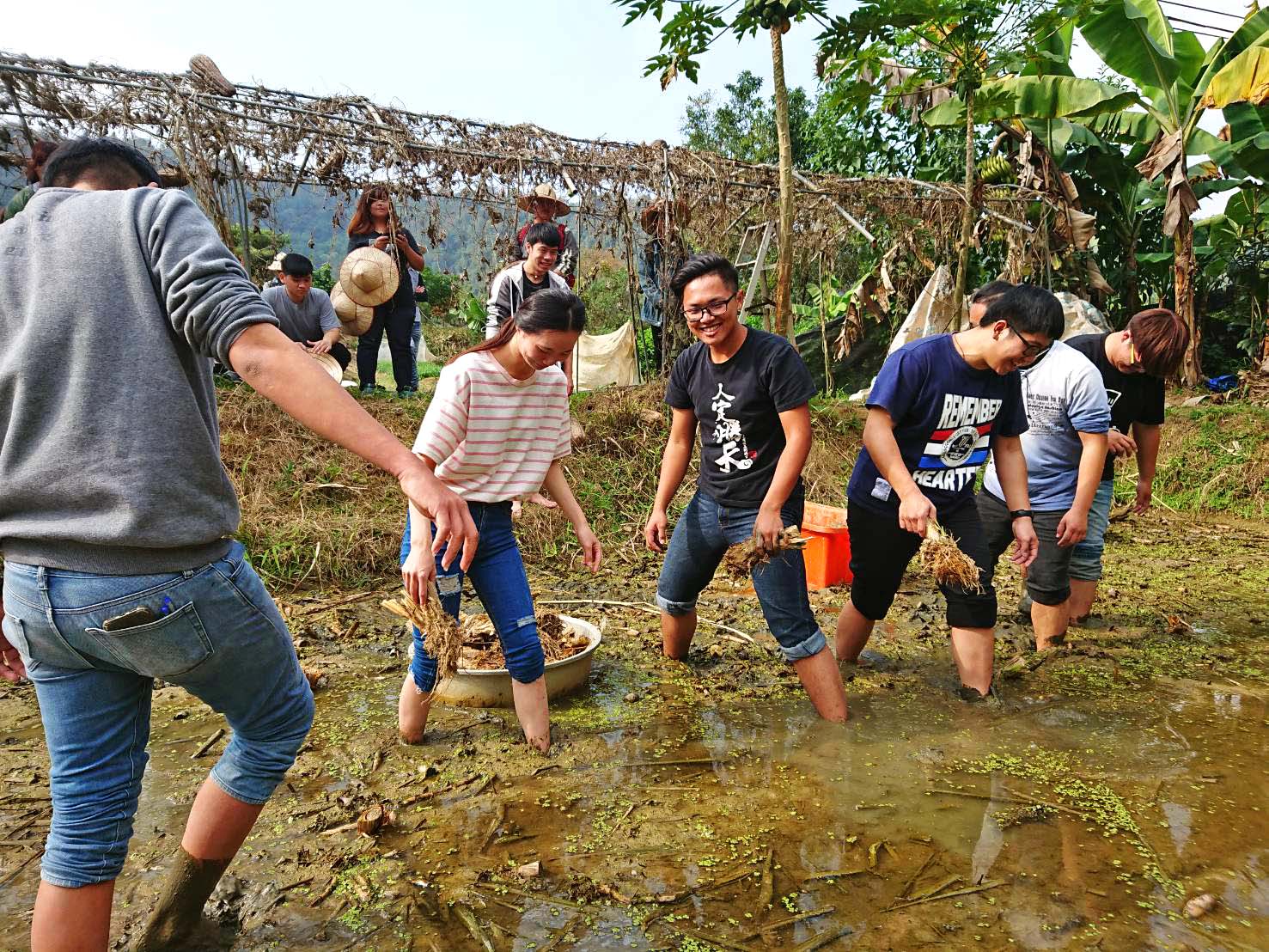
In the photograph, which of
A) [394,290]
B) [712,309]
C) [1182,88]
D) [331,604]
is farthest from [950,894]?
[1182,88]

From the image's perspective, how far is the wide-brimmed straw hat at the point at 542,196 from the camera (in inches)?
319

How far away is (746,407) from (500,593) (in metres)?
1.33

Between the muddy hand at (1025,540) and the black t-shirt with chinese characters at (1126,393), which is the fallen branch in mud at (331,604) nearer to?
the muddy hand at (1025,540)

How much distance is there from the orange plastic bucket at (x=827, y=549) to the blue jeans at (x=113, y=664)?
15.1 feet

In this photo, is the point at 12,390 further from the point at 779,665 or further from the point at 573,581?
the point at 573,581

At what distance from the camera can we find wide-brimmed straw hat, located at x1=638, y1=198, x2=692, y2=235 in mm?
8852

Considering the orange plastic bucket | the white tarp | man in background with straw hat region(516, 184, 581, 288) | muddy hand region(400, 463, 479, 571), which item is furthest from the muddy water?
the white tarp

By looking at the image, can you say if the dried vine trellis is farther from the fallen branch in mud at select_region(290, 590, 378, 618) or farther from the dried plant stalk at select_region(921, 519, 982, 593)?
the dried plant stalk at select_region(921, 519, 982, 593)

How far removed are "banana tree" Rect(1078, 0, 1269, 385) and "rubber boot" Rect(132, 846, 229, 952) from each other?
1143 centimetres

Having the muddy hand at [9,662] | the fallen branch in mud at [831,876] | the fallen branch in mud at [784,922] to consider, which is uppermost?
the muddy hand at [9,662]

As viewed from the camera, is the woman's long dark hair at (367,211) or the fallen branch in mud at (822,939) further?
the woman's long dark hair at (367,211)

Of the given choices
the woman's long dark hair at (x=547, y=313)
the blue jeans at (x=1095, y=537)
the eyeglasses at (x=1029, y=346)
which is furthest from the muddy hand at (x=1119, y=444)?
the woman's long dark hair at (x=547, y=313)

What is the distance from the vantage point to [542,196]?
805 centimetres

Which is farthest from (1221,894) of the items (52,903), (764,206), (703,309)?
(764,206)
